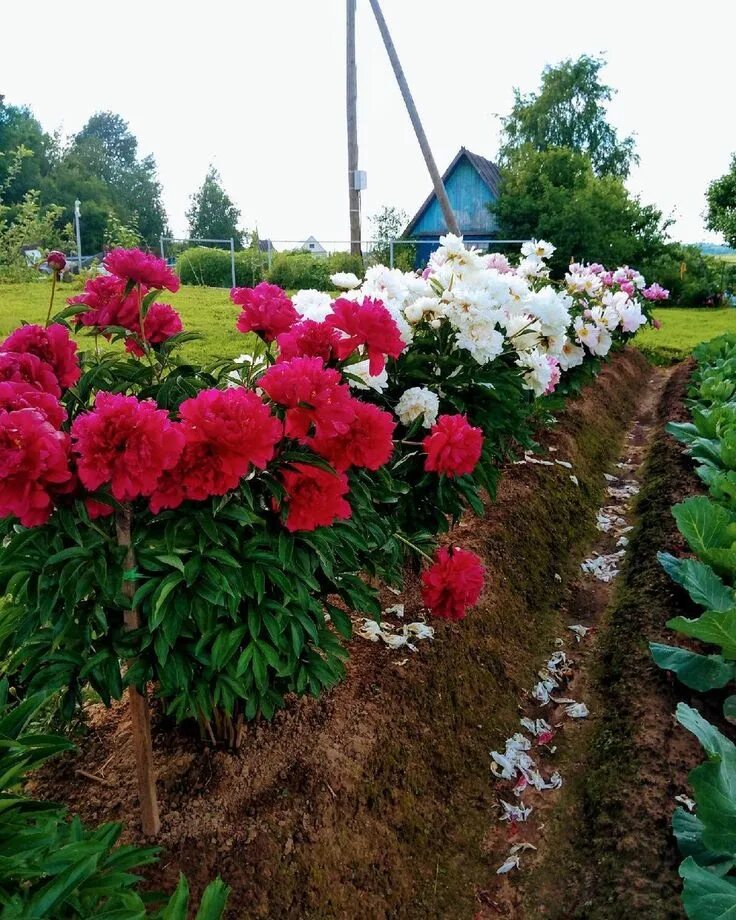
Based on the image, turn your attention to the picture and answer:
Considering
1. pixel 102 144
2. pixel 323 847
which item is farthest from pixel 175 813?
pixel 102 144

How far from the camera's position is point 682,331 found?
632 inches

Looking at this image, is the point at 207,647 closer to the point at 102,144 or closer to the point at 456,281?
the point at 456,281

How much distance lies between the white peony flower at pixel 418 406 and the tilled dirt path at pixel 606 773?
4.75 feet

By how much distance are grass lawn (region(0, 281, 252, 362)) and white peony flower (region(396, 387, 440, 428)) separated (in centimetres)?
280

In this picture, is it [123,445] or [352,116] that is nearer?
[123,445]

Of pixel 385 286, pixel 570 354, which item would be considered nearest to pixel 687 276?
pixel 570 354

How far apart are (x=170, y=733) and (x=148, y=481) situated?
1.26m

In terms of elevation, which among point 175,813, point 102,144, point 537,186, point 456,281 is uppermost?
point 102,144

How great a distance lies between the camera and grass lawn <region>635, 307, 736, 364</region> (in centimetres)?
1312

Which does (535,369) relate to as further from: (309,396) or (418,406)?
(309,396)

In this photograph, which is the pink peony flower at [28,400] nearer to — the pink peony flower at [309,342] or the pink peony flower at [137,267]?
the pink peony flower at [137,267]

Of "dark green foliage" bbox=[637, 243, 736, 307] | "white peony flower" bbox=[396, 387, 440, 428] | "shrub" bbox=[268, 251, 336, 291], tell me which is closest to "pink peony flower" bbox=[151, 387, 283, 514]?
"white peony flower" bbox=[396, 387, 440, 428]

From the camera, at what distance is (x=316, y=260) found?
15.9 metres

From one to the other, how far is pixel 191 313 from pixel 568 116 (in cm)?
2920
